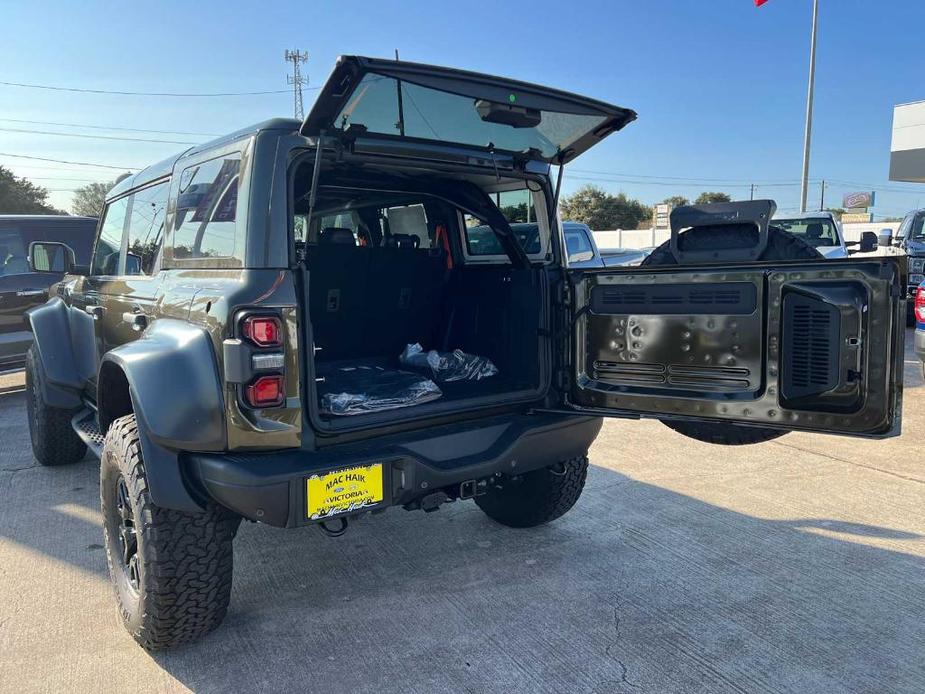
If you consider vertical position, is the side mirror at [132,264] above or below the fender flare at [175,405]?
above

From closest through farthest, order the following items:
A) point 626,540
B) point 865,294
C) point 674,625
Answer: point 865,294 → point 674,625 → point 626,540

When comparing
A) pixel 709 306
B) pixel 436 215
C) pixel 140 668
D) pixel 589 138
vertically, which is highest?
pixel 589 138

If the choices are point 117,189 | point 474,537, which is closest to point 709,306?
point 474,537

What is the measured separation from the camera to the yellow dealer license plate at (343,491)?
95.5 inches

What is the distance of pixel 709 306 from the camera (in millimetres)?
2773

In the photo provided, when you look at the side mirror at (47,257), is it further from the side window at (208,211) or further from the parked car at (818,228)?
the parked car at (818,228)

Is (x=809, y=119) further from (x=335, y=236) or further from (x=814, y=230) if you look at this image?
(x=335, y=236)

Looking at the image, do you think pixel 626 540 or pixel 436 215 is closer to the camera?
pixel 626 540

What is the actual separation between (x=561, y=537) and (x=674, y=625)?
3.10ft

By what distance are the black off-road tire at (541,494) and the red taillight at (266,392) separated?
156cm

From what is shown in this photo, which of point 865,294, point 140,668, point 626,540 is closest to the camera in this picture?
point 865,294

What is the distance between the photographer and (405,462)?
2.61 meters

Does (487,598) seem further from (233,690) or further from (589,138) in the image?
(589,138)

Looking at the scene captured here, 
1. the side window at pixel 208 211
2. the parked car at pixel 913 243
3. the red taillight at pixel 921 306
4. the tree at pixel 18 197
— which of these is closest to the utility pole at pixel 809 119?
the parked car at pixel 913 243
